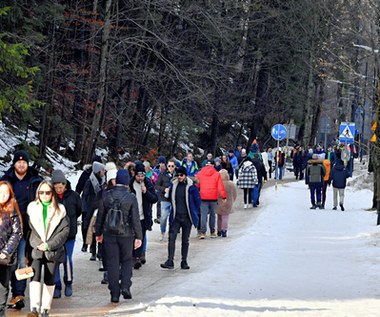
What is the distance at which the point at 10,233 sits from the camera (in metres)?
9.55

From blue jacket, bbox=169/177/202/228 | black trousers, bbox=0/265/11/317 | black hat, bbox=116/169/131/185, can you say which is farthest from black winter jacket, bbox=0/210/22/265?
blue jacket, bbox=169/177/202/228

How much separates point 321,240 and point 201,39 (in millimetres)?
25737

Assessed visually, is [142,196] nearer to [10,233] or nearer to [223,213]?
[10,233]

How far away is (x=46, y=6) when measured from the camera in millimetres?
26703

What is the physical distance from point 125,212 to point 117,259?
0.62m

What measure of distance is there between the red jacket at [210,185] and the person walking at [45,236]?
10.3 m

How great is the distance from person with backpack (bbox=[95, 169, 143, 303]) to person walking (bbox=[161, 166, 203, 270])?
11.2 ft

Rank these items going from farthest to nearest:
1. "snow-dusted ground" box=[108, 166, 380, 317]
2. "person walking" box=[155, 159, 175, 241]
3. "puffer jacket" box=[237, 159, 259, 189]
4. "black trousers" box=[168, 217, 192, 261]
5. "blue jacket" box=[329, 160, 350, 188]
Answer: "blue jacket" box=[329, 160, 350, 188], "puffer jacket" box=[237, 159, 259, 189], "person walking" box=[155, 159, 175, 241], "black trousers" box=[168, 217, 192, 261], "snow-dusted ground" box=[108, 166, 380, 317]

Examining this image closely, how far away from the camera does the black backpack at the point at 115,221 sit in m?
11.0

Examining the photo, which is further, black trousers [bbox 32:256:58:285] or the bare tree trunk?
the bare tree trunk

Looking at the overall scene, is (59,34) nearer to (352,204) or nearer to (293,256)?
(352,204)

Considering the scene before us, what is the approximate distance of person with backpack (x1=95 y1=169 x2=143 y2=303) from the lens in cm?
1106

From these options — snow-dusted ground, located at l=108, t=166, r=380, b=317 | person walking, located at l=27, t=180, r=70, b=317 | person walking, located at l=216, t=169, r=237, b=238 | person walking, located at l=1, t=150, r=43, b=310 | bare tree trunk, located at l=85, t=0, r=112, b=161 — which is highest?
bare tree trunk, located at l=85, t=0, r=112, b=161

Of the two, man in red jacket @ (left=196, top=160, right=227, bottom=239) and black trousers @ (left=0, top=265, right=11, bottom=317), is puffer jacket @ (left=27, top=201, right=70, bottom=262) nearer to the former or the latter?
black trousers @ (left=0, top=265, right=11, bottom=317)
